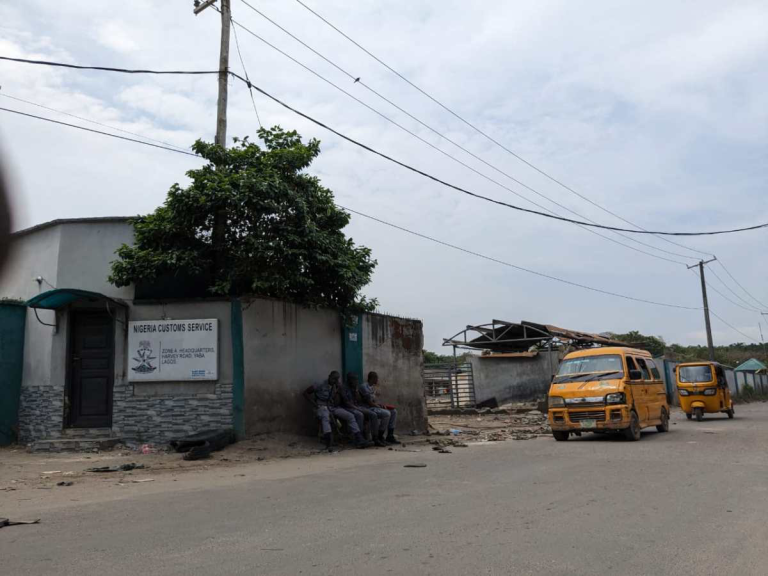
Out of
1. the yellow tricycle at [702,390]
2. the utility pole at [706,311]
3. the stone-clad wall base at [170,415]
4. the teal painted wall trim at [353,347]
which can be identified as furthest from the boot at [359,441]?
the utility pole at [706,311]

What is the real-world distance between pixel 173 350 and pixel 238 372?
1.31 metres

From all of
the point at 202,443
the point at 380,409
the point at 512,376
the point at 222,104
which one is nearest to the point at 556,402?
the point at 380,409

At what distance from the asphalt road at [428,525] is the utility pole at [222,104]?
496 centimetres

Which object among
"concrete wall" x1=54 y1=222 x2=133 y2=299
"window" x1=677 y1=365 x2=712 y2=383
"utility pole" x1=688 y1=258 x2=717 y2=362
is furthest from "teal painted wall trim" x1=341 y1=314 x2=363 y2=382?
"utility pole" x1=688 y1=258 x2=717 y2=362

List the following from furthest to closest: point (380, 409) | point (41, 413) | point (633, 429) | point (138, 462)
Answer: point (380, 409)
point (633, 429)
point (41, 413)
point (138, 462)

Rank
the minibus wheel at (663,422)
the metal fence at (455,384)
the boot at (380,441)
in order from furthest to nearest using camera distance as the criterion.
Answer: the metal fence at (455,384), the minibus wheel at (663,422), the boot at (380,441)

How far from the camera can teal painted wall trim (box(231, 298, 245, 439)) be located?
1195 cm

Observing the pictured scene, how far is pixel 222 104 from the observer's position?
13383 mm

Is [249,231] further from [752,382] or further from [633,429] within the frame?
[752,382]

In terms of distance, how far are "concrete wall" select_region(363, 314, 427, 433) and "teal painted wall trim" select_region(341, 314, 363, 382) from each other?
0.56 ft

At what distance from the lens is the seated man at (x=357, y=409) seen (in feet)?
43.3

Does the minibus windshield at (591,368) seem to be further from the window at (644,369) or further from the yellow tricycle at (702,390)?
the yellow tricycle at (702,390)

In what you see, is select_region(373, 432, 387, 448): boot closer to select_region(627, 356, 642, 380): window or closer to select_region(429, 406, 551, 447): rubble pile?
select_region(429, 406, 551, 447): rubble pile

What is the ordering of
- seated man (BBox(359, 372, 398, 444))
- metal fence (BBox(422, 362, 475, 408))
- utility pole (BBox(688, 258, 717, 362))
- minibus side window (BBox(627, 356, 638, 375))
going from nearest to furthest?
1. seated man (BBox(359, 372, 398, 444))
2. minibus side window (BBox(627, 356, 638, 375))
3. metal fence (BBox(422, 362, 475, 408))
4. utility pole (BBox(688, 258, 717, 362))
